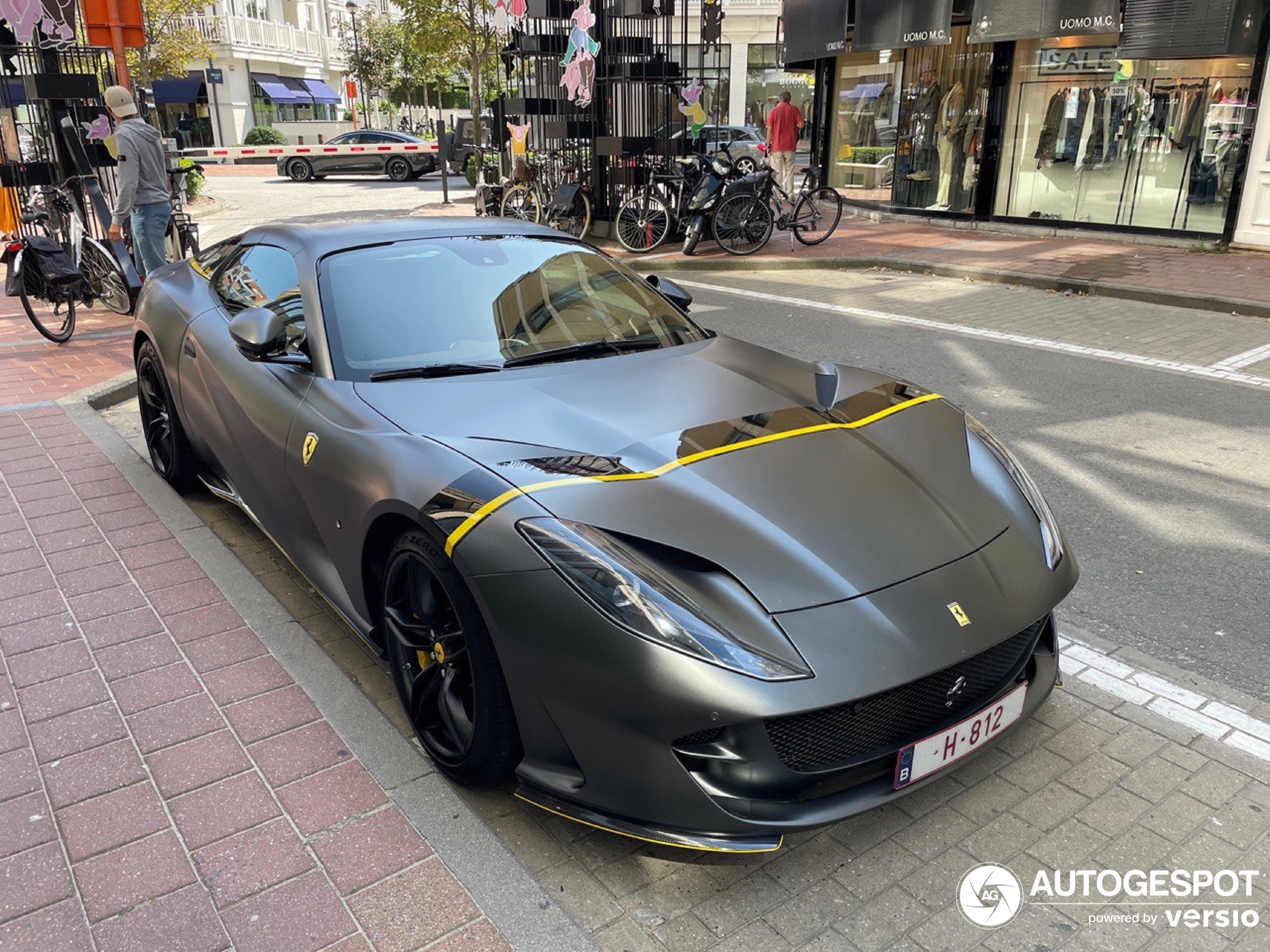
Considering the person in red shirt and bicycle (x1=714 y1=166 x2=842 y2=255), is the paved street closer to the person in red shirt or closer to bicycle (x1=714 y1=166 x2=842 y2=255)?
bicycle (x1=714 y1=166 x2=842 y2=255)

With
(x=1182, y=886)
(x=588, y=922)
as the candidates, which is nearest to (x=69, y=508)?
(x=588, y=922)

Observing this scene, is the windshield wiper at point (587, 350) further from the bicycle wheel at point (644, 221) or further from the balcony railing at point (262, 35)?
the balcony railing at point (262, 35)

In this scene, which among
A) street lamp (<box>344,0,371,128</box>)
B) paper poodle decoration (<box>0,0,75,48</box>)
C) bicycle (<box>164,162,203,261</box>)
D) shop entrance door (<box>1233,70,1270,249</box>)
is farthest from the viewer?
street lamp (<box>344,0,371,128</box>)

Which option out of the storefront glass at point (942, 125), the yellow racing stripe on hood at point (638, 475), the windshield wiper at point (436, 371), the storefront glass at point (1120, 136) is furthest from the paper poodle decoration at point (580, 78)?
the yellow racing stripe on hood at point (638, 475)

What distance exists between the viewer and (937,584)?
2383mm

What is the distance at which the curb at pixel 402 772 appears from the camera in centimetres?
228

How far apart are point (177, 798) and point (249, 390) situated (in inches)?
61.6

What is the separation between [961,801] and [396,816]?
1.53m

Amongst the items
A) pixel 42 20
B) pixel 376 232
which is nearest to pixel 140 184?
pixel 42 20

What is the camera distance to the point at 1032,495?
294cm

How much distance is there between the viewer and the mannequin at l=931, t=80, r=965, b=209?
1588 centimetres

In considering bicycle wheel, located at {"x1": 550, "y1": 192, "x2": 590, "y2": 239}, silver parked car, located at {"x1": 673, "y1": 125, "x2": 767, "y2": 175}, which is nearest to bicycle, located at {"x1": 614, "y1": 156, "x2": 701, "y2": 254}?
bicycle wheel, located at {"x1": 550, "y1": 192, "x2": 590, "y2": 239}

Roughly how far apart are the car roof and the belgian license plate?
8.52 feet

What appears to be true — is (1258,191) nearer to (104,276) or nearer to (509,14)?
(509,14)
